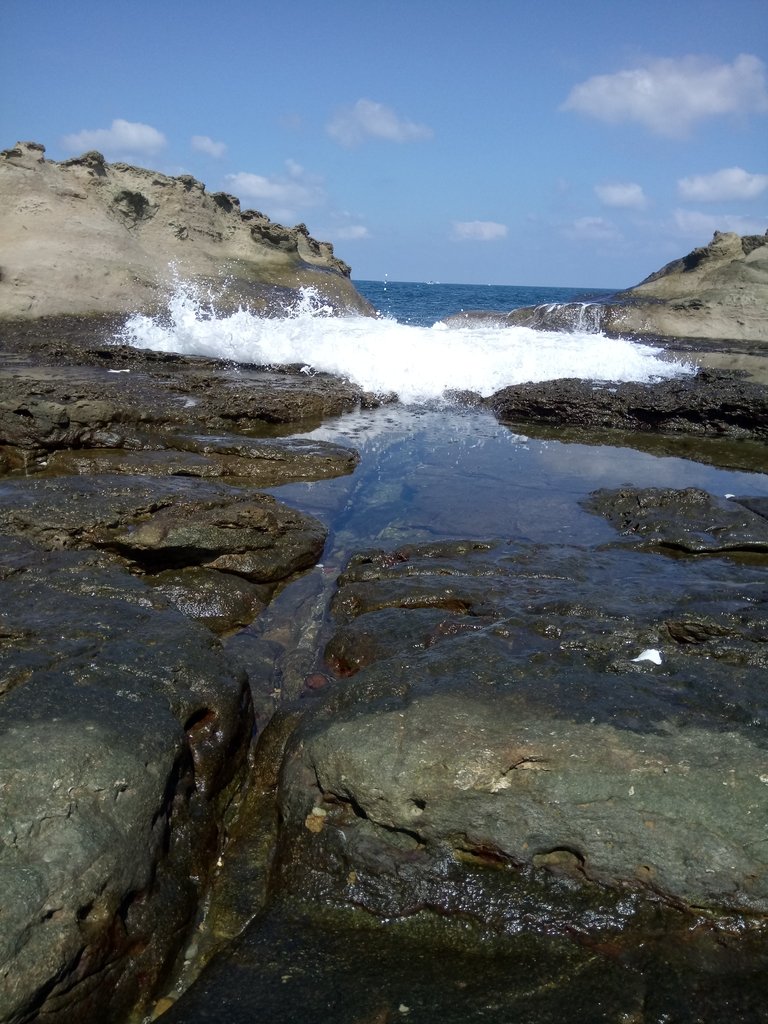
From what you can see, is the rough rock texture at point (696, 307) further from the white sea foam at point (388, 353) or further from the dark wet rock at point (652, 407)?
the dark wet rock at point (652, 407)

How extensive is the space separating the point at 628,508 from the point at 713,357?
42.6 ft

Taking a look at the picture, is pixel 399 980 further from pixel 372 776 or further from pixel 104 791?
pixel 104 791

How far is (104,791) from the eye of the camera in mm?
2613

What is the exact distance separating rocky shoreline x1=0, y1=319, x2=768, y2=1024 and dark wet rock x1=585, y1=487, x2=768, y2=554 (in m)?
0.63

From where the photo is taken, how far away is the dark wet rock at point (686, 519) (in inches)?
223

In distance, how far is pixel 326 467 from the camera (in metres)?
7.61

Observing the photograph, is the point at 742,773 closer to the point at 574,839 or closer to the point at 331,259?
the point at 574,839

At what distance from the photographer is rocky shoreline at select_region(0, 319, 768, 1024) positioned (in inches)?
93.0

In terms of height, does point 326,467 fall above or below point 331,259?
below

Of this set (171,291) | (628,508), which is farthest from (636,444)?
(171,291)

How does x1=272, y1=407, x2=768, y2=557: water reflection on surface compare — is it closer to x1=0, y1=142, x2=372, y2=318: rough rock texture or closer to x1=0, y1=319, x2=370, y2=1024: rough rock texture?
x1=0, y1=319, x2=370, y2=1024: rough rock texture

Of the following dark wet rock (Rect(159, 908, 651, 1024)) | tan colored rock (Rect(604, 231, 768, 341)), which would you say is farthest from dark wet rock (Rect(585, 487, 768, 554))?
tan colored rock (Rect(604, 231, 768, 341))

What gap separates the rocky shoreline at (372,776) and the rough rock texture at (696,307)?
60.5ft

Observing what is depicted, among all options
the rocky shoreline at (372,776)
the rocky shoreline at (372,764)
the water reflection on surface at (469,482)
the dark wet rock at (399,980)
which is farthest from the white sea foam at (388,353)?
the dark wet rock at (399,980)
